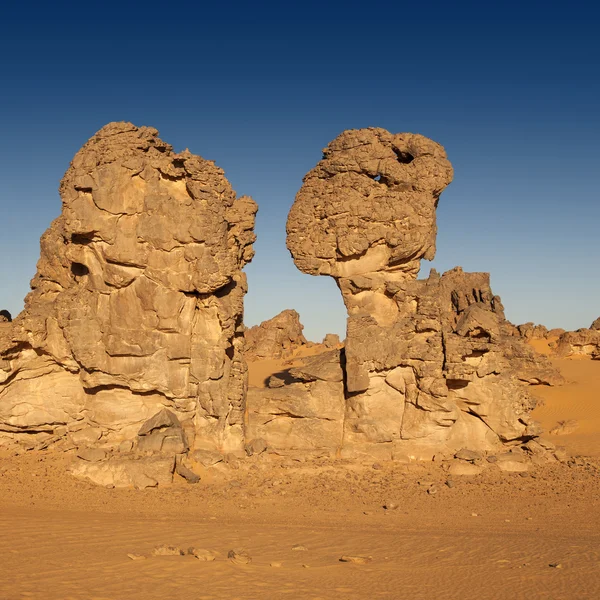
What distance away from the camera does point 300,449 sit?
1597 centimetres

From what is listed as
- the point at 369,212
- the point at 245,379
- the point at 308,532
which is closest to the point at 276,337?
the point at 245,379

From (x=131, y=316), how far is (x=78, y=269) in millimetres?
1957

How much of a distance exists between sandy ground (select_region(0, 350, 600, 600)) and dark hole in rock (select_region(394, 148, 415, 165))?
788cm

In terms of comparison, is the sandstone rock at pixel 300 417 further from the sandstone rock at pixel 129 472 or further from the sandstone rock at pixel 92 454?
the sandstone rock at pixel 92 454

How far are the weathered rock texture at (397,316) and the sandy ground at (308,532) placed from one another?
1.18m

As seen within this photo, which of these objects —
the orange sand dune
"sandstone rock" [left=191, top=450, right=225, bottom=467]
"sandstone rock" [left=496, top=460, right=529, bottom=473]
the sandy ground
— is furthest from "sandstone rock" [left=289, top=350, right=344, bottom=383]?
the orange sand dune

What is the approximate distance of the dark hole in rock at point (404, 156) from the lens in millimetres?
17000

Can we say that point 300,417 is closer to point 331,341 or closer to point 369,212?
point 369,212

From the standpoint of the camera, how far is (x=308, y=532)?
1056 cm

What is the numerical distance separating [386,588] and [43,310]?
1081 cm

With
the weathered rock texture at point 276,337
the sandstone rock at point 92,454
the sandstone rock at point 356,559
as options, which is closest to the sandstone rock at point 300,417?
the sandstone rock at point 92,454

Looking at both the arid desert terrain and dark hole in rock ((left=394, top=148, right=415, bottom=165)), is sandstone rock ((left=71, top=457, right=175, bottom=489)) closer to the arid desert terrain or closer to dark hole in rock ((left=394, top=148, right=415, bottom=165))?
the arid desert terrain

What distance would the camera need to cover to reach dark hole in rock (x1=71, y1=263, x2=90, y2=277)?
1569cm

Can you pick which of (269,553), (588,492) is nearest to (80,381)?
(269,553)
